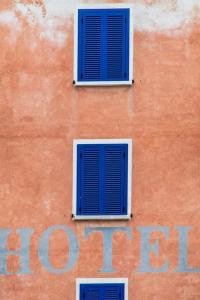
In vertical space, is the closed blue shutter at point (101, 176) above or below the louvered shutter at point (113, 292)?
above

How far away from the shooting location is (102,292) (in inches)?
546

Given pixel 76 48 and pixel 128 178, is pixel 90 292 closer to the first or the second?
pixel 128 178

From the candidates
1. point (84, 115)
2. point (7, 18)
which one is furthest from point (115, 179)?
point (7, 18)

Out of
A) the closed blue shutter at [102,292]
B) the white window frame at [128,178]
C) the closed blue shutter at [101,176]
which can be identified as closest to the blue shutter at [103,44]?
the white window frame at [128,178]

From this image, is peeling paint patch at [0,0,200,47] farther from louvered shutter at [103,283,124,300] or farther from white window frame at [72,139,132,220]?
louvered shutter at [103,283,124,300]

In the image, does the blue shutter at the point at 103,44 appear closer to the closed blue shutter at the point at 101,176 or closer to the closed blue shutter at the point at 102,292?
the closed blue shutter at the point at 101,176

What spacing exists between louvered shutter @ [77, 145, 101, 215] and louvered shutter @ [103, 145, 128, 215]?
0.56 ft

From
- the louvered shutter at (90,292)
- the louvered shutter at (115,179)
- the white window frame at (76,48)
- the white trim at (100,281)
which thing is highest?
the white window frame at (76,48)

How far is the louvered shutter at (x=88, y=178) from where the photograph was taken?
13.8 meters

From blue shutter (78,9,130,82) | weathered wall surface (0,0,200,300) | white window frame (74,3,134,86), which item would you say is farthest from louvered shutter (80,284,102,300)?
blue shutter (78,9,130,82)

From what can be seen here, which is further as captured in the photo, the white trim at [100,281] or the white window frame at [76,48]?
the white trim at [100,281]

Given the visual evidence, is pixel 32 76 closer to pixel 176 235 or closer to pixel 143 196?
pixel 143 196

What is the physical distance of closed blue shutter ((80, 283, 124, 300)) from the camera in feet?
45.4

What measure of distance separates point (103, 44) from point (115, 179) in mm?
2891
